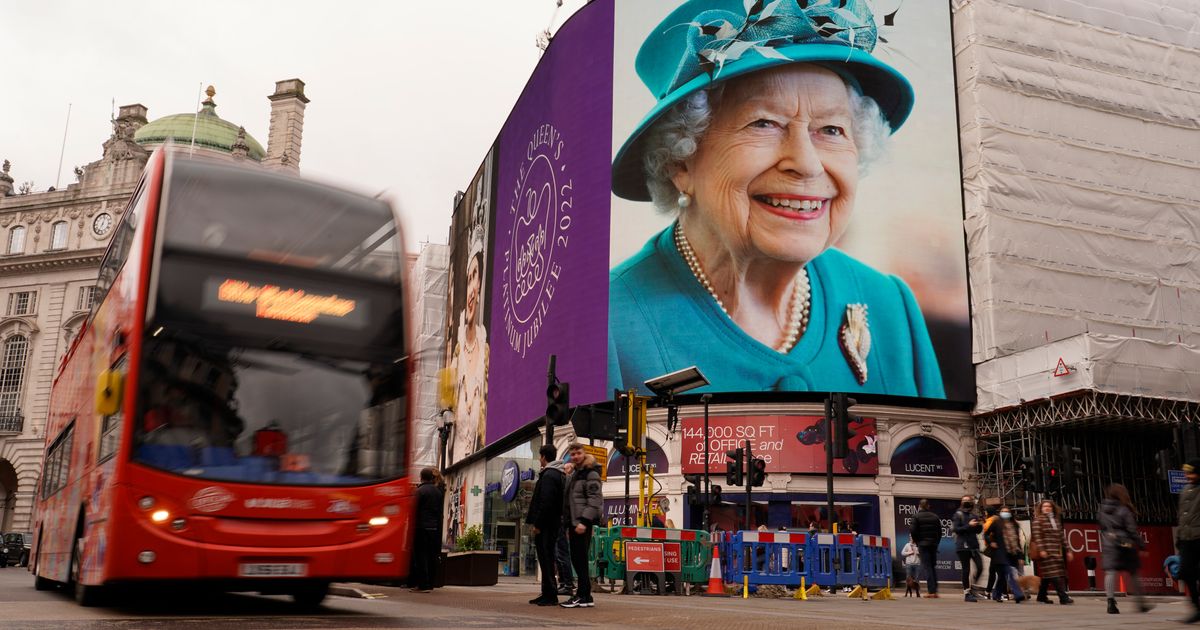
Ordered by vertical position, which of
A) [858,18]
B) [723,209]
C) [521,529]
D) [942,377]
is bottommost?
[521,529]

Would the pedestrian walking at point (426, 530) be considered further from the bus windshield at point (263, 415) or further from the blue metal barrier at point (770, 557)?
the blue metal barrier at point (770, 557)

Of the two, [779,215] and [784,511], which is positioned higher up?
[779,215]

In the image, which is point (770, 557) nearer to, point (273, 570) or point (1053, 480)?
point (1053, 480)

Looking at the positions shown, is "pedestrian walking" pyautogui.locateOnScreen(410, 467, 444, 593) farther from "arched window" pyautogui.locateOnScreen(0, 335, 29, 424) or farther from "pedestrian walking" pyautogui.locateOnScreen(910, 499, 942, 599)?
"arched window" pyautogui.locateOnScreen(0, 335, 29, 424)

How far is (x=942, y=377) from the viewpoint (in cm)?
3359

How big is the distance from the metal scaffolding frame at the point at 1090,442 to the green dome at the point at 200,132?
42127 mm

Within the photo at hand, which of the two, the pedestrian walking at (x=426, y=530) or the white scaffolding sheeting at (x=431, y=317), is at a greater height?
the white scaffolding sheeting at (x=431, y=317)

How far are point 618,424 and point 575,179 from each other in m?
24.2

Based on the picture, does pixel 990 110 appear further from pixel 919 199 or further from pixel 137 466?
pixel 137 466

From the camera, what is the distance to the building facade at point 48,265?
52875 mm

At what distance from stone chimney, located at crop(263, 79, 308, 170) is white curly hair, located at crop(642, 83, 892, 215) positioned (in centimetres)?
2602

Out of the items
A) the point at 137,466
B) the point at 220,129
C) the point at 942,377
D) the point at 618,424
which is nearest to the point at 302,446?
the point at 137,466

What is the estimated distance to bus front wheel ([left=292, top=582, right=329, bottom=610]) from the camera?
9.21 meters

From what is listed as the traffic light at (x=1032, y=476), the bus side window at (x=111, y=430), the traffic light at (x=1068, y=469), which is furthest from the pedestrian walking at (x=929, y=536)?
the bus side window at (x=111, y=430)
